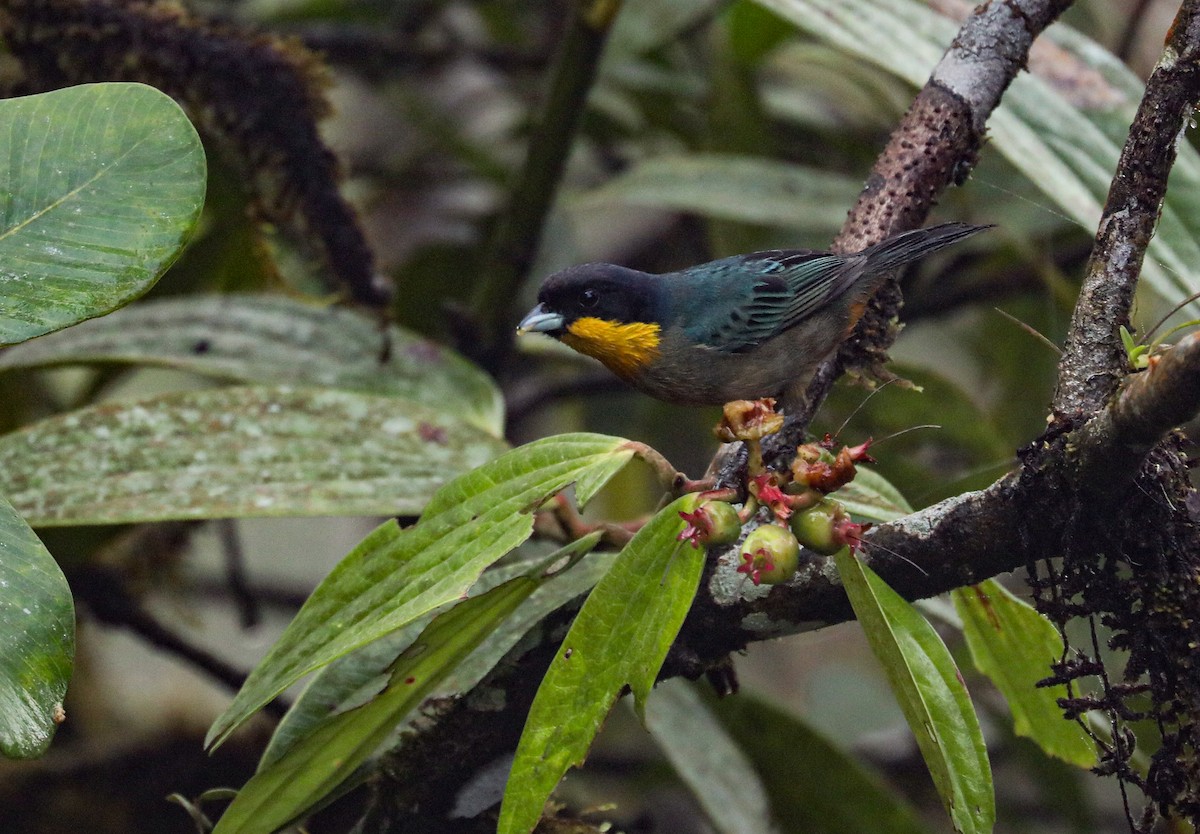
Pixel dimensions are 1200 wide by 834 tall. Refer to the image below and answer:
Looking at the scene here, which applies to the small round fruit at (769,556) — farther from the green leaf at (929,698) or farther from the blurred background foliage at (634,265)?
the blurred background foliage at (634,265)

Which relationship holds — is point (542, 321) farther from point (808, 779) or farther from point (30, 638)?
point (30, 638)

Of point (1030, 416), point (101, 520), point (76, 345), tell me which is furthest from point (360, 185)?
point (101, 520)

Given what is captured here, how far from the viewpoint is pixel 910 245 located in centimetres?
174

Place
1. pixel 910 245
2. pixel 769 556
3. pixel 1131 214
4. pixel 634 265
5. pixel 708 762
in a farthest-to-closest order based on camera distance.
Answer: pixel 634 265 → pixel 708 762 → pixel 910 245 → pixel 1131 214 → pixel 769 556

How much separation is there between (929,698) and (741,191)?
1.65 meters

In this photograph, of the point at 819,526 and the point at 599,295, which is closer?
the point at 819,526

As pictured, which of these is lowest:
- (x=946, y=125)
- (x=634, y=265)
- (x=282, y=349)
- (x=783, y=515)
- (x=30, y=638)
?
(x=634, y=265)

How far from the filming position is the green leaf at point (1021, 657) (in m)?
1.27

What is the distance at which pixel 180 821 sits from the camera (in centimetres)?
244

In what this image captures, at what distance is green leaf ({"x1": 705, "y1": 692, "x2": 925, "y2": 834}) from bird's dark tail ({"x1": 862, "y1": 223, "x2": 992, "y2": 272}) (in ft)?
2.79

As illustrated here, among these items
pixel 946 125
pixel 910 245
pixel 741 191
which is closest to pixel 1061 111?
pixel 910 245

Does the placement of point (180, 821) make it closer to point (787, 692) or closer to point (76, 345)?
point (76, 345)

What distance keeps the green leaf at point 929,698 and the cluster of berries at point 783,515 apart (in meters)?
0.05

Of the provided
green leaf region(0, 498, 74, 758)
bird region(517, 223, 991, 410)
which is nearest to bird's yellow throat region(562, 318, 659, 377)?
bird region(517, 223, 991, 410)
